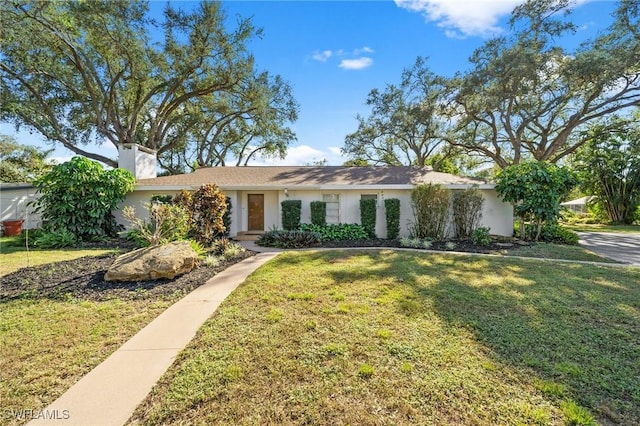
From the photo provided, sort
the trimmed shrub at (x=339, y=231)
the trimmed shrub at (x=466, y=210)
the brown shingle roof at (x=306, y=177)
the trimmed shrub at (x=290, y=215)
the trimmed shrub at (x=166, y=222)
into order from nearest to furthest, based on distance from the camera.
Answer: the trimmed shrub at (x=166, y=222), the trimmed shrub at (x=466, y=210), the trimmed shrub at (x=339, y=231), the trimmed shrub at (x=290, y=215), the brown shingle roof at (x=306, y=177)

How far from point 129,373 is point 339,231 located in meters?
9.04

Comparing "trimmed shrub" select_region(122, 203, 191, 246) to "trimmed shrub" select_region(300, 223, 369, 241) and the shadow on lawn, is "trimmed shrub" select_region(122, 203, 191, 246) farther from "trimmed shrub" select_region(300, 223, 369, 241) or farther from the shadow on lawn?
"trimmed shrub" select_region(300, 223, 369, 241)

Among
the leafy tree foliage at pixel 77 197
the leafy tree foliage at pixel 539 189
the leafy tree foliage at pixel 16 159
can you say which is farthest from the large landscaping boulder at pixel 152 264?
the leafy tree foliage at pixel 16 159

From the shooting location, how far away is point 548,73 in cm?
1581

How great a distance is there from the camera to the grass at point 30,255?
6.88 metres

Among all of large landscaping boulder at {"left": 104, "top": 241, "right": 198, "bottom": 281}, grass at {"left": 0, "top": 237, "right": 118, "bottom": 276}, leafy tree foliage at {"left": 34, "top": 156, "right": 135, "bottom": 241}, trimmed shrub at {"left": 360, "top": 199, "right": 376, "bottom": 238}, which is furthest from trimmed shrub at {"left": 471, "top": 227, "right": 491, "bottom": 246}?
leafy tree foliage at {"left": 34, "top": 156, "right": 135, "bottom": 241}

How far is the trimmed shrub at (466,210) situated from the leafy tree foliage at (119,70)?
524 inches

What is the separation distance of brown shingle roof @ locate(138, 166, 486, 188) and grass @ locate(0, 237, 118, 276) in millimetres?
4314

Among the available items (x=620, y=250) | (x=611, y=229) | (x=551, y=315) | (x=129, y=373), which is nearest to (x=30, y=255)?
(x=129, y=373)

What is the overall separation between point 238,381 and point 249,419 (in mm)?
476

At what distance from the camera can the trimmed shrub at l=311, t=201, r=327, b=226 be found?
1159 centimetres

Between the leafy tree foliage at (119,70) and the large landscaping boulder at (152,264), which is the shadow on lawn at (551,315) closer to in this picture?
the large landscaping boulder at (152,264)

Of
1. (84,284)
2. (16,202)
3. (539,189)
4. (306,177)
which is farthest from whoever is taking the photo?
(16,202)

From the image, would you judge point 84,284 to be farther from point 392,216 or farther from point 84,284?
point 392,216
